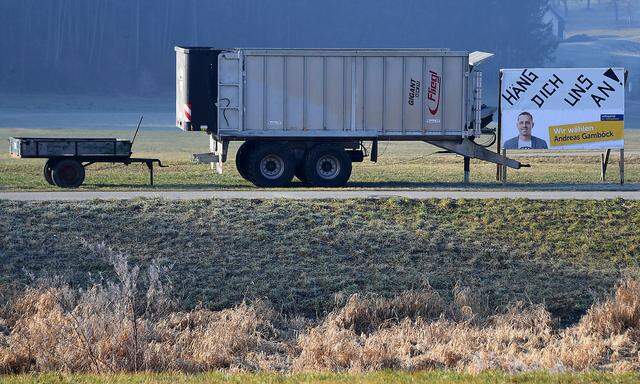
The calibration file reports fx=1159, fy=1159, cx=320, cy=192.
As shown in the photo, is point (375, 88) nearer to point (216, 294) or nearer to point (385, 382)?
point (216, 294)

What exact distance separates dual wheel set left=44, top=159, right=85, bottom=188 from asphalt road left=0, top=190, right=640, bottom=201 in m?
3.16

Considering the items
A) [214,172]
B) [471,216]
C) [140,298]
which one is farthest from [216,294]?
[214,172]

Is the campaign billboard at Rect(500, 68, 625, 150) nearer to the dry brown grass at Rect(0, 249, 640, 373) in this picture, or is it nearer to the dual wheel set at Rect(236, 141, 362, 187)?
the dual wheel set at Rect(236, 141, 362, 187)

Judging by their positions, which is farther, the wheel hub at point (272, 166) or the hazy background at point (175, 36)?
the hazy background at point (175, 36)

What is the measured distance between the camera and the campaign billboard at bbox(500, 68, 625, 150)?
2556 cm

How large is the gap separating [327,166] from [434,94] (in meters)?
2.80

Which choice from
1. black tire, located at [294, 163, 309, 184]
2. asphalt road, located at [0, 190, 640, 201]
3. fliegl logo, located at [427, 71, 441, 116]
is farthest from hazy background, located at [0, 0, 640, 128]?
asphalt road, located at [0, 190, 640, 201]

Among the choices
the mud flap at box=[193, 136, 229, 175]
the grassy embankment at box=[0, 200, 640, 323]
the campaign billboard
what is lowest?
the grassy embankment at box=[0, 200, 640, 323]

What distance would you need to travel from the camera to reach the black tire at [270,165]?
24.9m

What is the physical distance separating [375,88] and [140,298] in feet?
34.5

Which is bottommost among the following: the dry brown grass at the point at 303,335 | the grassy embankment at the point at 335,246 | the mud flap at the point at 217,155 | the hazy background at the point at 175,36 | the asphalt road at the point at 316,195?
the dry brown grass at the point at 303,335

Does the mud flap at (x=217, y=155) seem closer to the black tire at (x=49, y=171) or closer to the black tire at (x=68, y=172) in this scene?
the black tire at (x=68, y=172)

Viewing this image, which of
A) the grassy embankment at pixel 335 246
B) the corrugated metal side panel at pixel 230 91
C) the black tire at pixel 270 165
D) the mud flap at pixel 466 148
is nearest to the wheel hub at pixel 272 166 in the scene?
the black tire at pixel 270 165

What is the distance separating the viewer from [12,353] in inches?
496
